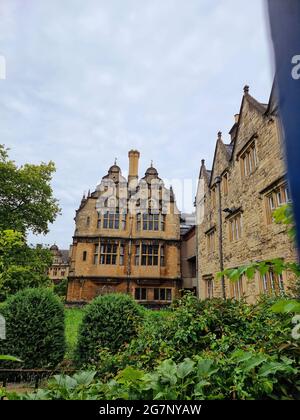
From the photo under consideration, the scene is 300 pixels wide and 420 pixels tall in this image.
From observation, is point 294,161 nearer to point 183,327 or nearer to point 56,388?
point 56,388

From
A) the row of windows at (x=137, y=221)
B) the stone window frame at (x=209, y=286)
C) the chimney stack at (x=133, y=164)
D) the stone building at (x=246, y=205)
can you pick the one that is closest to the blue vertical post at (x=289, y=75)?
the stone building at (x=246, y=205)

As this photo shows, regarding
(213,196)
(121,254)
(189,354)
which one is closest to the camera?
(189,354)

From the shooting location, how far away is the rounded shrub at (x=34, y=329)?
22.5 feet

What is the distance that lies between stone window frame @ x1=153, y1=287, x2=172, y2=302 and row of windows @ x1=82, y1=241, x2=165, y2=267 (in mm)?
1701

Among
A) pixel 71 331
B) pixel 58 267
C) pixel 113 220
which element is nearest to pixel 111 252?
pixel 113 220

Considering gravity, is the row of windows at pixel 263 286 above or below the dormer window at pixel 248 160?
below

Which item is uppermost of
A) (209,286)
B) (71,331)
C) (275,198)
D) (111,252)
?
(111,252)

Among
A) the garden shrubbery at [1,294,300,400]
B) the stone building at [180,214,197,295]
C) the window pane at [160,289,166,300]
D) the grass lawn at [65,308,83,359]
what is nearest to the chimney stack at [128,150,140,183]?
the stone building at [180,214,197,295]

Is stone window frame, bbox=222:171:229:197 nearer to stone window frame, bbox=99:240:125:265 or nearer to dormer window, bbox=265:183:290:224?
dormer window, bbox=265:183:290:224

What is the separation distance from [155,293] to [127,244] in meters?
4.09

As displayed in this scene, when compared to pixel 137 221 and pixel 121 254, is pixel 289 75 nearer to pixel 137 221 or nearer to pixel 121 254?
pixel 121 254

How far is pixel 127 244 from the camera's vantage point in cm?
2039

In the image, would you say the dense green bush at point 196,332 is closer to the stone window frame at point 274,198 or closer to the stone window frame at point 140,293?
the stone window frame at point 274,198

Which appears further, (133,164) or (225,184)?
(133,164)
